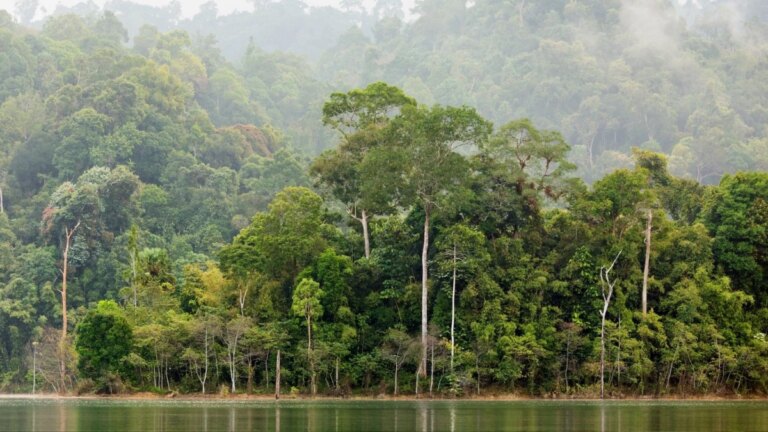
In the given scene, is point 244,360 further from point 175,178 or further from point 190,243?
point 175,178

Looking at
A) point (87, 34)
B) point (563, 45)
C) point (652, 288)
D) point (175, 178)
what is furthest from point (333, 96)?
point (563, 45)

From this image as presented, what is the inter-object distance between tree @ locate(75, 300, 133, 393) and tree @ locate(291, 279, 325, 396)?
683 cm

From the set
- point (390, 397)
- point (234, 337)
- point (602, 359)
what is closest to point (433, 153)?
point (390, 397)

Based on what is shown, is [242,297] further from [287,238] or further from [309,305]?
[309,305]

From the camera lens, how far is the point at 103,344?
4697 centimetres

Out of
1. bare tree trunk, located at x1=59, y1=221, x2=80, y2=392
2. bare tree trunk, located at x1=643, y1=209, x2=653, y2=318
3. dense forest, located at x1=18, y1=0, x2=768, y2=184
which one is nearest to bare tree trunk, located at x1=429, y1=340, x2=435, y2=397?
bare tree trunk, located at x1=643, y1=209, x2=653, y2=318

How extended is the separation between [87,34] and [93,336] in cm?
6141

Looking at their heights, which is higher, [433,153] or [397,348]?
[433,153]

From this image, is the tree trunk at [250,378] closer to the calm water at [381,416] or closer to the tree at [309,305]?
the tree at [309,305]

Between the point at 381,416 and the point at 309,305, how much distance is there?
46.7 feet

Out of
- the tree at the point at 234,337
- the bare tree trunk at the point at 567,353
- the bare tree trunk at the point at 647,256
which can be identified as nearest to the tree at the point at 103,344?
the tree at the point at 234,337

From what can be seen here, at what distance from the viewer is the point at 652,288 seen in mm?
49312

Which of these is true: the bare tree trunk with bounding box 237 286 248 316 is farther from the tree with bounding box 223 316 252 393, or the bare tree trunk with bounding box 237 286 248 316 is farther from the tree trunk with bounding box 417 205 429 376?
the tree trunk with bounding box 417 205 429 376

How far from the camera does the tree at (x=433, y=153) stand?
4791 centimetres
